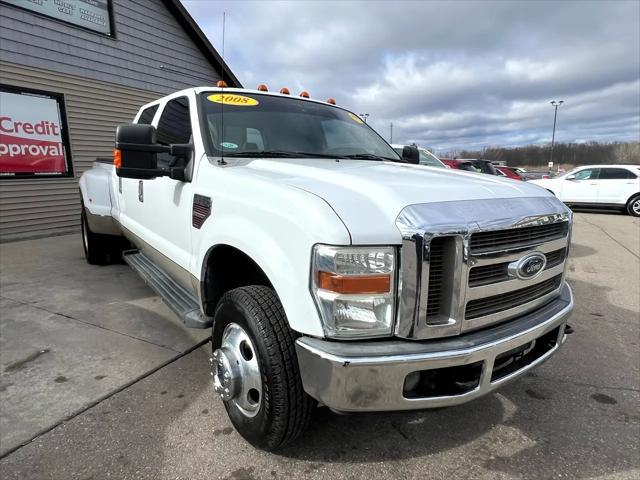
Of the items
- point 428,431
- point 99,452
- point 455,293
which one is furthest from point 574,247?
point 99,452

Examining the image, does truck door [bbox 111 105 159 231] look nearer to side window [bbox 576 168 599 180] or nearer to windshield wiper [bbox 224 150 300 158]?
windshield wiper [bbox 224 150 300 158]

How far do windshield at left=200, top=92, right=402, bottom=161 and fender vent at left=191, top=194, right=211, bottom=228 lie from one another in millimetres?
337

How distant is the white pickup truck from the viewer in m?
1.68

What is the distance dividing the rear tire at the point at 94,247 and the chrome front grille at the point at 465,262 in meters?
4.93

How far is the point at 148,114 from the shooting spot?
418 centimetres

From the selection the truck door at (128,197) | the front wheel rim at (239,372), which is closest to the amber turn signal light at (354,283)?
the front wheel rim at (239,372)

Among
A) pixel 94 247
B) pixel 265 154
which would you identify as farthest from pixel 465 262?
pixel 94 247

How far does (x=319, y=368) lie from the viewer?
168 cm

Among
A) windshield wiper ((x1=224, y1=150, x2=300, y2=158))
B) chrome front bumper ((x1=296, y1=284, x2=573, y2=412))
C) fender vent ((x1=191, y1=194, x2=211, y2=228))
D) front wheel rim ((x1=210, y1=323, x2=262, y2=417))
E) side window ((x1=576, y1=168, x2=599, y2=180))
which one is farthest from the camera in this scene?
side window ((x1=576, y1=168, x2=599, y2=180))

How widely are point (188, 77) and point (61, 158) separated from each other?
12.5 feet

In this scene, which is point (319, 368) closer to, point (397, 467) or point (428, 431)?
point (397, 467)

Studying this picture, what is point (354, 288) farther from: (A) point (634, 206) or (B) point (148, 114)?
(A) point (634, 206)

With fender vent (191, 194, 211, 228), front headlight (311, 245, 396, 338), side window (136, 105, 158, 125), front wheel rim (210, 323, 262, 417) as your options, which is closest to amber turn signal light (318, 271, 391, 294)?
front headlight (311, 245, 396, 338)

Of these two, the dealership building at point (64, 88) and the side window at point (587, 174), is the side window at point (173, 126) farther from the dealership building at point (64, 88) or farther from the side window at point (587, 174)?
the side window at point (587, 174)
